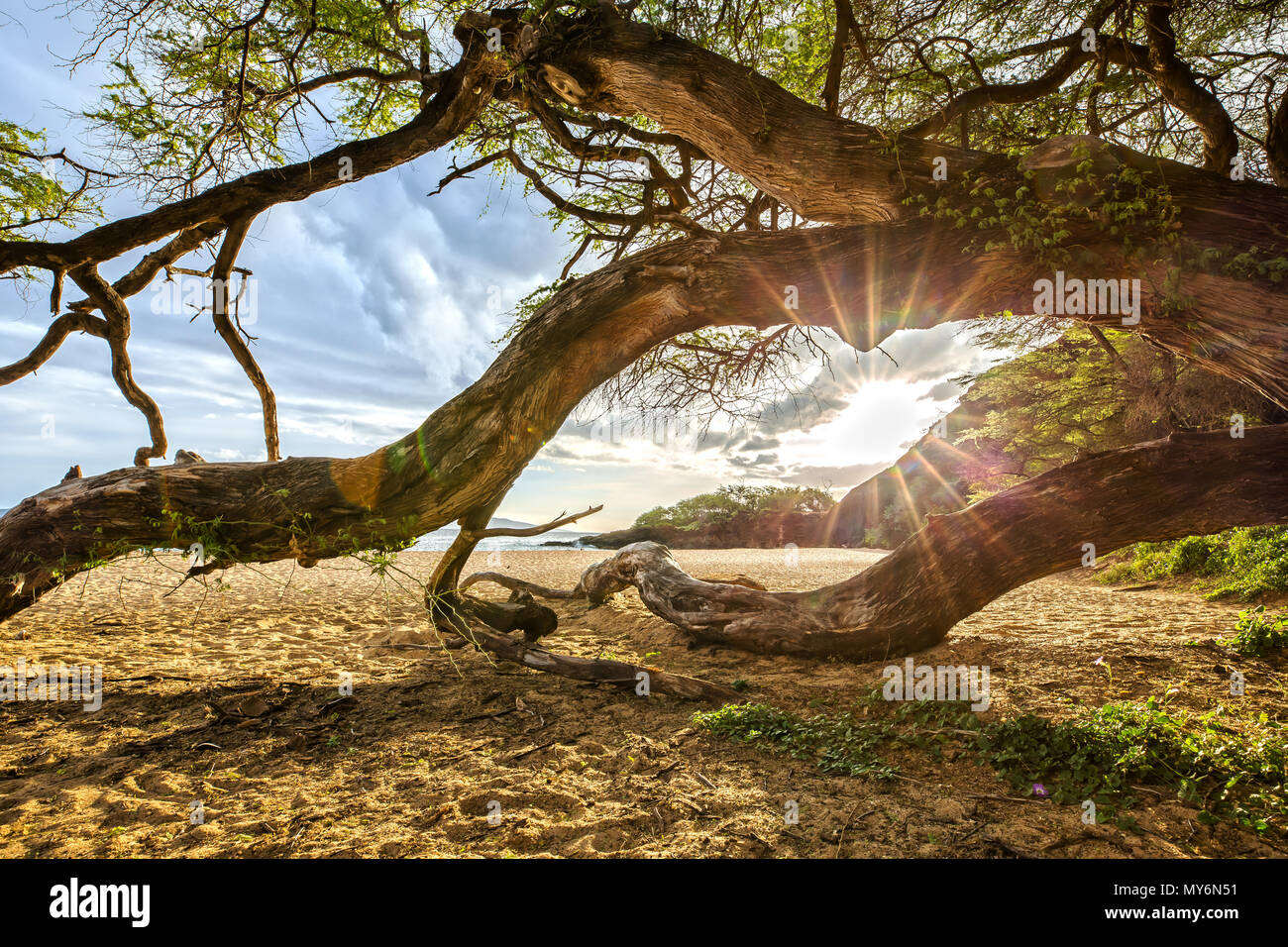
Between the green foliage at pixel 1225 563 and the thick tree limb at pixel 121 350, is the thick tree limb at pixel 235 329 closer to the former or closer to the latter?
the thick tree limb at pixel 121 350

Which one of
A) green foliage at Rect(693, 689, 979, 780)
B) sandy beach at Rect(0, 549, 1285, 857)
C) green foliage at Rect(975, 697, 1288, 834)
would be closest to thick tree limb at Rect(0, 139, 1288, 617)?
sandy beach at Rect(0, 549, 1285, 857)

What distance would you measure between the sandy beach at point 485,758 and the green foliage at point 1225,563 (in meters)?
1.98

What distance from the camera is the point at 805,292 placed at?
163 inches

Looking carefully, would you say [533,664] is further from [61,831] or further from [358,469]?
[61,831]

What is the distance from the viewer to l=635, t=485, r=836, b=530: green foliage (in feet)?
114

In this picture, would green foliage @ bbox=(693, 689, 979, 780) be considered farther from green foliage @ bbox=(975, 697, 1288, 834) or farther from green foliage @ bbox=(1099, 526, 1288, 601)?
green foliage @ bbox=(1099, 526, 1288, 601)

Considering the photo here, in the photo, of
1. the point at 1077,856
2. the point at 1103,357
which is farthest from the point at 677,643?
the point at 1103,357

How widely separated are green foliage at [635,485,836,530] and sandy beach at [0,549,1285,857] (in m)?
28.5

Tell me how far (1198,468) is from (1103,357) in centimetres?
737

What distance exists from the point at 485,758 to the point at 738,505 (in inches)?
1280

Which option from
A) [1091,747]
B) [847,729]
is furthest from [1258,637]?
[847,729]

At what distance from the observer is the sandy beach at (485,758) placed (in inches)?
87.5

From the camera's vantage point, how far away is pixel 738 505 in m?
34.8

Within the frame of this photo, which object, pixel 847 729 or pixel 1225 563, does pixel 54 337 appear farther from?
pixel 1225 563
